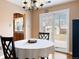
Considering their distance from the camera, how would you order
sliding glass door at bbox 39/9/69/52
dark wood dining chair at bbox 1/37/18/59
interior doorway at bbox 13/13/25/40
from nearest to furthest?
1. dark wood dining chair at bbox 1/37/18/59
2. sliding glass door at bbox 39/9/69/52
3. interior doorway at bbox 13/13/25/40

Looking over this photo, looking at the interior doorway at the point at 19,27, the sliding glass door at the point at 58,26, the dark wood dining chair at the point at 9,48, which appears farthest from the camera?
the interior doorway at the point at 19,27

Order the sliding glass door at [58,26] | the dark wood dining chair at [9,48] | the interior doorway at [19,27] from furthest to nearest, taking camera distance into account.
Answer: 1. the interior doorway at [19,27]
2. the sliding glass door at [58,26]
3. the dark wood dining chair at [9,48]

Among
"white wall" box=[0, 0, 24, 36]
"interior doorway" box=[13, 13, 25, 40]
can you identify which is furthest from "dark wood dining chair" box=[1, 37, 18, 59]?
"interior doorway" box=[13, 13, 25, 40]

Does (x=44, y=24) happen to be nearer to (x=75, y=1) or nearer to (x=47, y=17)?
(x=47, y=17)

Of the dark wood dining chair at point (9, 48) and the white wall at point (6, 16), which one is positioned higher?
the white wall at point (6, 16)

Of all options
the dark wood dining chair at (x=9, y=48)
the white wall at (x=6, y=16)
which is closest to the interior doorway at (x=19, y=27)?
the white wall at (x=6, y=16)

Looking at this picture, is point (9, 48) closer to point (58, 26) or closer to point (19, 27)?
point (58, 26)

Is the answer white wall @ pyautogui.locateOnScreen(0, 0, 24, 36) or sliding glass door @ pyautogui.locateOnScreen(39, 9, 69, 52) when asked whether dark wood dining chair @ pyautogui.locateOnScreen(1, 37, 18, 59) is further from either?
sliding glass door @ pyautogui.locateOnScreen(39, 9, 69, 52)

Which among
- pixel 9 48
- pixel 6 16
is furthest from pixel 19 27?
pixel 9 48

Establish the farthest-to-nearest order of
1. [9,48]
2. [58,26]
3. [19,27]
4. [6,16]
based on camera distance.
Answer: [19,27] < [58,26] < [6,16] < [9,48]

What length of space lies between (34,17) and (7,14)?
1.69 meters

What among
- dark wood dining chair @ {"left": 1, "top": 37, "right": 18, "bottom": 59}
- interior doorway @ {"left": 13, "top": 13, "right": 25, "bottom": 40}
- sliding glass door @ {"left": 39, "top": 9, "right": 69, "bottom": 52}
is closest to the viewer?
dark wood dining chair @ {"left": 1, "top": 37, "right": 18, "bottom": 59}

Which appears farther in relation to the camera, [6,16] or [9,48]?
[6,16]

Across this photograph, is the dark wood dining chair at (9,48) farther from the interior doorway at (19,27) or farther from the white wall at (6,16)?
the interior doorway at (19,27)
